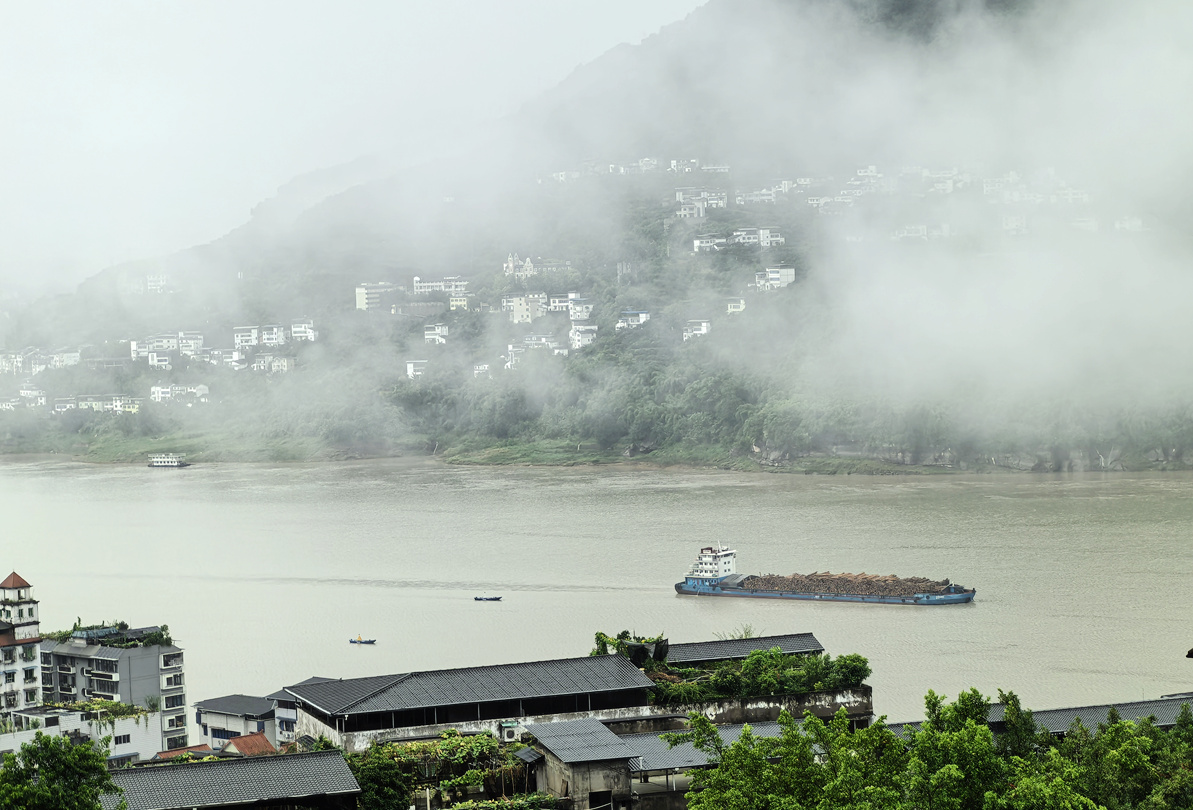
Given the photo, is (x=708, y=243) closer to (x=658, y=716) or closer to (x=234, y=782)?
(x=658, y=716)

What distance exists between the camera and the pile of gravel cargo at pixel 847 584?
1825 cm

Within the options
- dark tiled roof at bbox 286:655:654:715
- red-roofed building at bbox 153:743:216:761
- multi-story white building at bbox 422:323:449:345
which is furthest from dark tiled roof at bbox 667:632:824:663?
multi-story white building at bbox 422:323:449:345

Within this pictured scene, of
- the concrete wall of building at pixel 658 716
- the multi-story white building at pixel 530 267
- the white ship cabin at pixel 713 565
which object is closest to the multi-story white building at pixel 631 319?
the multi-story white building at pixel 530 267

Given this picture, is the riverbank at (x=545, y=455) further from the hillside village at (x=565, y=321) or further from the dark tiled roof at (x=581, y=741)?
the dark tiled roof at (x=581, y=741)

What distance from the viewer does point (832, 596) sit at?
61.2ft

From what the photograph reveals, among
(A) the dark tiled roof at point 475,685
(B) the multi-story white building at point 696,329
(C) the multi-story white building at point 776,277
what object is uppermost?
(C) the multi-story white building at point 776,277

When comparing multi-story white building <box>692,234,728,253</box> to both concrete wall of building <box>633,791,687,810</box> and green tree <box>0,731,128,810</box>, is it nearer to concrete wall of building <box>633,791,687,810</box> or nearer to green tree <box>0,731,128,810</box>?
concrete wall of building <box>633,791,687,810</box>

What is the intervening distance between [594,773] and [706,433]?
34.2 m

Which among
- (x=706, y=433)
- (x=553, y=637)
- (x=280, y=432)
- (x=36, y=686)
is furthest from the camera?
(x=280, y=432)

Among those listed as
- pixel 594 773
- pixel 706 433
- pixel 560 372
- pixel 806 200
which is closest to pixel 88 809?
pixel 594 773

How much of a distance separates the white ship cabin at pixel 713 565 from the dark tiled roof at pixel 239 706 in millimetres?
8915

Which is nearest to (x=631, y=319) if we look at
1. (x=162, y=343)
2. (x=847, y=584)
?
(x=162, y=343)

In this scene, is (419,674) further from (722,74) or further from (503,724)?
(722,74)

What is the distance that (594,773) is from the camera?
776 cm
